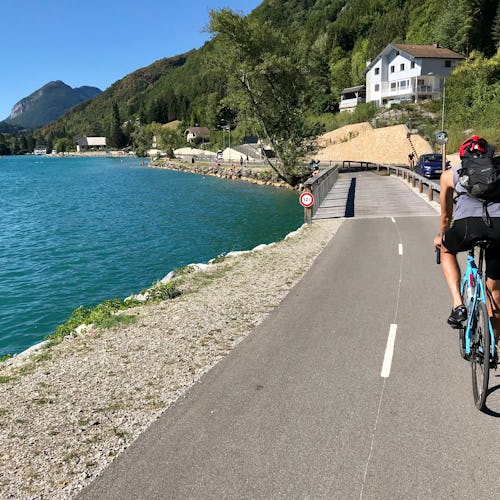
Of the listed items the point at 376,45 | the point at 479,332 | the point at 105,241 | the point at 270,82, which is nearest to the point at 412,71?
the point at 270,82

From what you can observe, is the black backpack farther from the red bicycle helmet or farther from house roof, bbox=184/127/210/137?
house roof, bbox=184/127/210/137

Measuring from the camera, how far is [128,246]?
957 inches

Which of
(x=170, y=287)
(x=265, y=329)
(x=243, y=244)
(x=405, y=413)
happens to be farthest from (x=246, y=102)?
(x=405, y=413)

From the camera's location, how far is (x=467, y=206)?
15.6 feet

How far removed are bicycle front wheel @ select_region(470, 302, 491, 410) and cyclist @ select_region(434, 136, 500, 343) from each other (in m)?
0.24

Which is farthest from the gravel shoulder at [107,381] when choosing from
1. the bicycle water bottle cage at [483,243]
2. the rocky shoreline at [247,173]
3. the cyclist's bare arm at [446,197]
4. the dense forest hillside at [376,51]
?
the rocky shoreline at [247,173]

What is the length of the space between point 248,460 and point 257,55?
44.8 m

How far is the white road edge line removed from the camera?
5884mm

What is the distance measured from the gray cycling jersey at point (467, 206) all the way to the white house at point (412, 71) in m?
77.5

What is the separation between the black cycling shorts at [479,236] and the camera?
4.56m

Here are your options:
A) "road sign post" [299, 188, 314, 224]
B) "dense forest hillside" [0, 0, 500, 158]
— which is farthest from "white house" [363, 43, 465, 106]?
"road sign post" [299, 188, 314, 224]

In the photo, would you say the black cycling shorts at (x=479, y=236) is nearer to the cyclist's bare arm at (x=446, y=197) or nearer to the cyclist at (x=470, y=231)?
the cyclist at (x=470, y=231)

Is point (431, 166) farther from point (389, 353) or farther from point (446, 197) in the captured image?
point (446, 197)

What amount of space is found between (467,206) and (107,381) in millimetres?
4810
